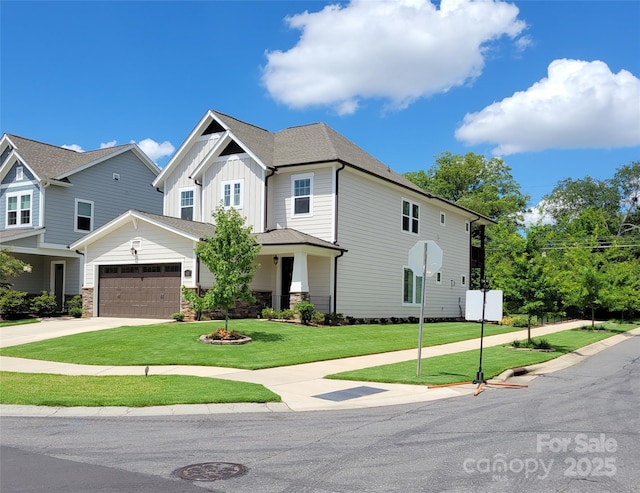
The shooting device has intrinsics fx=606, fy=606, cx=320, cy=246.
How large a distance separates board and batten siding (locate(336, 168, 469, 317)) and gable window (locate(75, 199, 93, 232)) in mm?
15905

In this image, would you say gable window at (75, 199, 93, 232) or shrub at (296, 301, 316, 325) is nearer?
shrub at (296, 301, 316, 325)

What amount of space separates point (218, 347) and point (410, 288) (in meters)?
16.4

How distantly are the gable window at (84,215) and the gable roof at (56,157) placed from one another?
185 cm

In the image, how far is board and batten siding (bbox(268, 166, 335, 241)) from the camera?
25.9 m

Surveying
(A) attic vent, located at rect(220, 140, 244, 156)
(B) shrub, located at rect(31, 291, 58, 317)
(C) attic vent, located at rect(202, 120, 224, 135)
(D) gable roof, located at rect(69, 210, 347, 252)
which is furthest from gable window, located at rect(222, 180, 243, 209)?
(B) shrub, located at rect(31, 291, 58, 317)

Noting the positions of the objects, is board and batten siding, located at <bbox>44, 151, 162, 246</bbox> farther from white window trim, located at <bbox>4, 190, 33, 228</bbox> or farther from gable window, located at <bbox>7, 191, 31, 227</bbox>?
gable window, located at <bbox>7, 191, 31, 227</bbox>

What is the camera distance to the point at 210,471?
629 centimetres

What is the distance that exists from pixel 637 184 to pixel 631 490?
7397cm

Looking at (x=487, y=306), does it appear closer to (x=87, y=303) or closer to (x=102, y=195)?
(x=87, y=303)

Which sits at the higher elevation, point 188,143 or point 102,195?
point 188,143

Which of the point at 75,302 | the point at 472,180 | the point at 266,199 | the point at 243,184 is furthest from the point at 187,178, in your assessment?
the point at 472,180

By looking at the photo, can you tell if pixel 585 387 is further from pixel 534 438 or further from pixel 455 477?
pixel 455 477

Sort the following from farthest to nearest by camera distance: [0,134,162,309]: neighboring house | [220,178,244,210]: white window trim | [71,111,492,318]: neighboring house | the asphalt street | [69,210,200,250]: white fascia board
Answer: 1. [0,134,162,309]: neighboring house
2. [220,178,244,210]: white window trim
3. [71,111,492,318]: neighboring house
4. [69,210,200,250]: white fascia board
5. the asphalt street

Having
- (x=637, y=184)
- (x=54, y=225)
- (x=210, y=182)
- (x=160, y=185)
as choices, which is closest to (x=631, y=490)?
(x=210, y=182)
